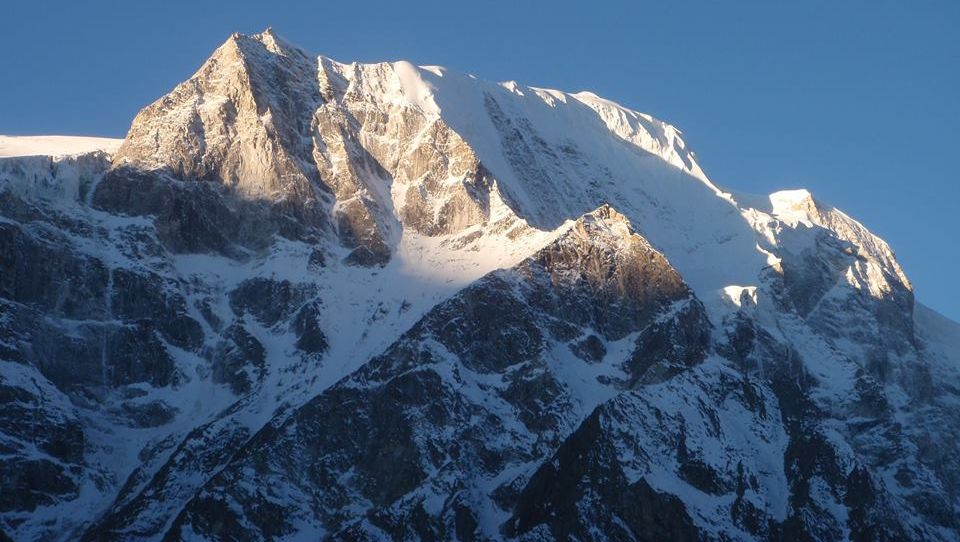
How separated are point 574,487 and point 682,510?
9670 millimetres

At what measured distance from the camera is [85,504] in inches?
7692

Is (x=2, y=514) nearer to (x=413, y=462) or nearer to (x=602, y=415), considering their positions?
(x=413, y=462)

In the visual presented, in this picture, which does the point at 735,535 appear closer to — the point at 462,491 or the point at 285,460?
the point at 462,491

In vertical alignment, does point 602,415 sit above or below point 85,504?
above

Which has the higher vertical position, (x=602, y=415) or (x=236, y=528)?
(x=602, y=415)

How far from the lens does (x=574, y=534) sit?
187m

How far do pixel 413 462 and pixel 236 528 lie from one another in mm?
17146

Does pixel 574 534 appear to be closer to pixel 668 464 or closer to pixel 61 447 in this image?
pixel 668 464

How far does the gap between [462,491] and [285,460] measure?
1618cm

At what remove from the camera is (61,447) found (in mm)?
198875

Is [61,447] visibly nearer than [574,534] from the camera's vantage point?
No

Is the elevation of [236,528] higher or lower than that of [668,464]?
lower

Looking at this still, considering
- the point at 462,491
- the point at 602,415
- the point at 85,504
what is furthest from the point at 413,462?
the point at 85,504

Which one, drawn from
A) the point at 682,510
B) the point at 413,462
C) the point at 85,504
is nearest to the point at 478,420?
the point at 413,462
